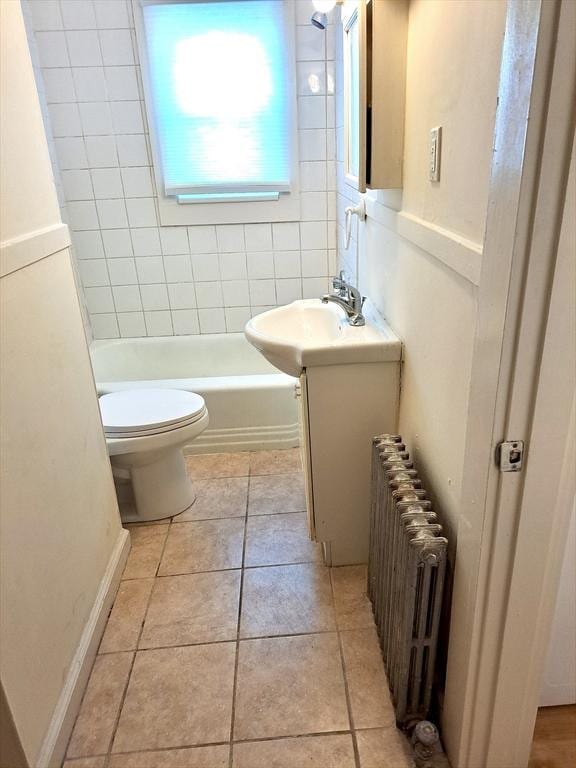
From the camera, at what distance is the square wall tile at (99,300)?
3.04 meters

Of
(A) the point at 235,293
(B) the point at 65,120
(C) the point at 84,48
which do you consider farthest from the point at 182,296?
(C) the point at 84,48

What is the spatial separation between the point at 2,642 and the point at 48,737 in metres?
0.37

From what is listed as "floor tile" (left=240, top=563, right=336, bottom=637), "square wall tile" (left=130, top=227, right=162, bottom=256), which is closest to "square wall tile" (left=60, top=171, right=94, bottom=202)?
"square wall tile" (left=130, top=227, right=162, bottom=256)

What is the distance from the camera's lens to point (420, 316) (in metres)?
1.36

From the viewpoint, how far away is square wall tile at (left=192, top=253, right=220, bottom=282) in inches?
118

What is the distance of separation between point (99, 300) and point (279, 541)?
184cm

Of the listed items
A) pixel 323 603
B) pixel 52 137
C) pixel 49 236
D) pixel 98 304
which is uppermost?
pixel 52 137

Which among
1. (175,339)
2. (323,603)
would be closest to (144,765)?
(323,603)

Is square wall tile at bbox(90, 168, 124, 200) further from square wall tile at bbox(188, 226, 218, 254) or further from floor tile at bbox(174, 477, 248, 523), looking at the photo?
floor tile at bbox(174, 477, 248, 523)

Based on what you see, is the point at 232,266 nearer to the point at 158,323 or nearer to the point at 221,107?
the point at 158,323

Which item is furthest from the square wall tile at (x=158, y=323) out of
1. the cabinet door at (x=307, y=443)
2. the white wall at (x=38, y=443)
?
the cabinet door at (x=307, y=443)

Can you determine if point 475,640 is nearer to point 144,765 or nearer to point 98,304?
point 144,765

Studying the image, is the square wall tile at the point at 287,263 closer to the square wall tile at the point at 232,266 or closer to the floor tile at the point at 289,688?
the square wall tile at the point at 232,266

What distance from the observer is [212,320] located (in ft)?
10.3
